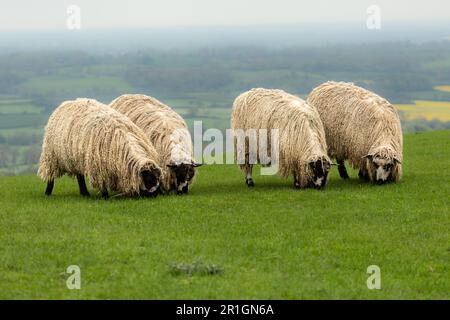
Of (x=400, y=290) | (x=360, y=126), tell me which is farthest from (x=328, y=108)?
(x=400, y=290)

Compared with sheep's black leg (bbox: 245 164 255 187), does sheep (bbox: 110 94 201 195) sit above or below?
above

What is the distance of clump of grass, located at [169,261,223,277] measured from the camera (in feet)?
41.8

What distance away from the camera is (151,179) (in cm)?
1933

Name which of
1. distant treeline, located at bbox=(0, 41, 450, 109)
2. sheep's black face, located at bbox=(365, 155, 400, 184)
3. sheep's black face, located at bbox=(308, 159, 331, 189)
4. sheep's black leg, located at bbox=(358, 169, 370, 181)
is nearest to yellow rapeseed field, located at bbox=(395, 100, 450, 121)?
distant treeline, located at bbox=(0, 41, 450, 109)

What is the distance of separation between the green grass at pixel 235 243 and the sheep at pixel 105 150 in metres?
0.53

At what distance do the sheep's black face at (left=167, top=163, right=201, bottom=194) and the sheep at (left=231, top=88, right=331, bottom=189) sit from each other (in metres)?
2.21

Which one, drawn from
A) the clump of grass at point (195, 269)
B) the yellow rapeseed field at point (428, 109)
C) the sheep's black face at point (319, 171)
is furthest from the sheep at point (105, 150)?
the yellow rapeseed field at point (428, 109)

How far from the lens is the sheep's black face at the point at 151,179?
63.1 feet

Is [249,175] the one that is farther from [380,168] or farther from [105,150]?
[105,150]

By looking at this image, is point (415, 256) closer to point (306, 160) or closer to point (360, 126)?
point (306, 160)

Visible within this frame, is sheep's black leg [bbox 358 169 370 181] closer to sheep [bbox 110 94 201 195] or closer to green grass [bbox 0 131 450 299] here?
green grass [bbox 0 131 450 299]

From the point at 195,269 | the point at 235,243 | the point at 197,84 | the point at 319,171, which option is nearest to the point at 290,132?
the point at 319,171

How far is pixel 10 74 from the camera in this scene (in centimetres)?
17938

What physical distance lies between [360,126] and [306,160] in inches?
89.8
